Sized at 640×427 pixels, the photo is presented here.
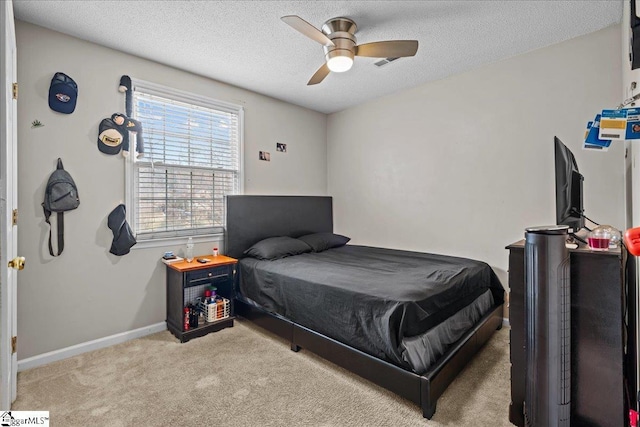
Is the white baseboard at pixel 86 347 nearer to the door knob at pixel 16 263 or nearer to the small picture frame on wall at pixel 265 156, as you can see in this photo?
the door knob at pixel 16 263

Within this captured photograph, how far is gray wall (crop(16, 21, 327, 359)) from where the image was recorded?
232 cm

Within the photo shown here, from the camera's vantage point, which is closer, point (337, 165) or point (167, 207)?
point (167, 207)

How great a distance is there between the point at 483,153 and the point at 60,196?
392 cm

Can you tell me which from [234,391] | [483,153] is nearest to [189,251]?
[234,391]

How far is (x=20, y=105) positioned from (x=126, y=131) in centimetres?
70

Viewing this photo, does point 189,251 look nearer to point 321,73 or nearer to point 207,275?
point 207,275

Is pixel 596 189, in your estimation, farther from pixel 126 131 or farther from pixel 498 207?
pixel 126 131

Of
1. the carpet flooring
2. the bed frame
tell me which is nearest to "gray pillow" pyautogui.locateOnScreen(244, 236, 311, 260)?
the bed frame

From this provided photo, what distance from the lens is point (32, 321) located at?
7.66ft

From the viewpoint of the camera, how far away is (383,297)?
1.98 m

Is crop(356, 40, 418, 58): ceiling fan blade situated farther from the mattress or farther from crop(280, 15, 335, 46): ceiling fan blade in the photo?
the mattress

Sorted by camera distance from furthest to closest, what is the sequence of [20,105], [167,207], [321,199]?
[321,199]
[167,207]
[20,105]

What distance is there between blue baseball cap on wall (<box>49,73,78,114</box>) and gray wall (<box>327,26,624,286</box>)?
10.6 feet

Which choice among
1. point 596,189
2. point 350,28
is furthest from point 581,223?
point 350,28
